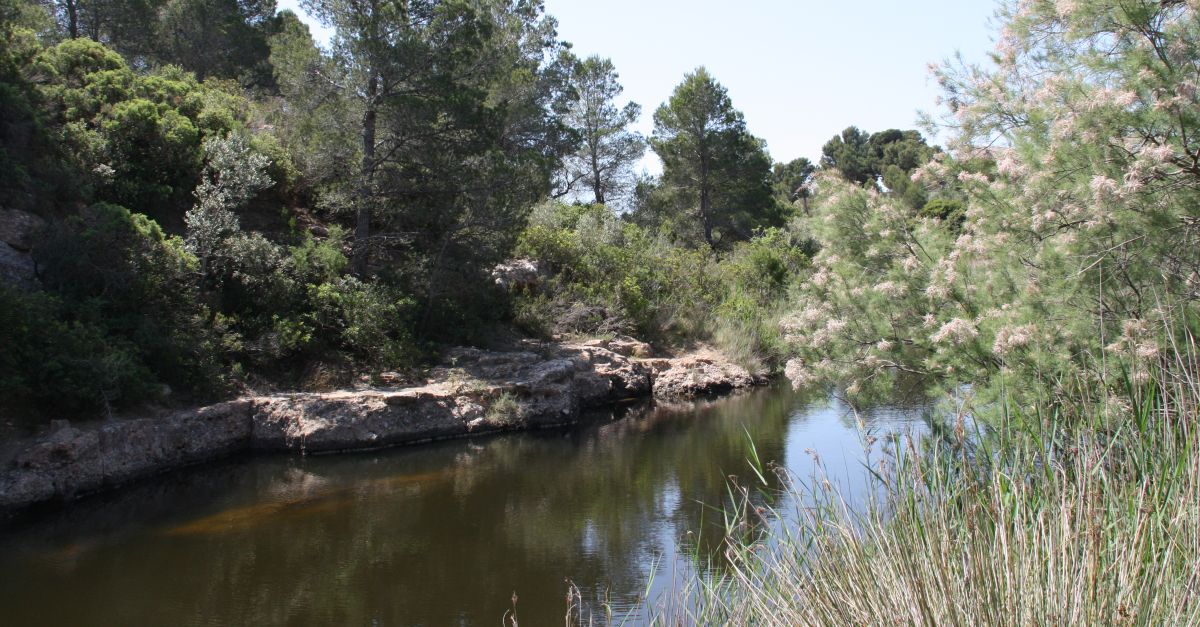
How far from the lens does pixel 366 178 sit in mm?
16422

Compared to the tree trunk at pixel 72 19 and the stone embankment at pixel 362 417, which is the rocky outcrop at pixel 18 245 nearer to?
the stone embankment at pixel 362 417

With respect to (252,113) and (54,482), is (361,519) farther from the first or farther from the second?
(252,113)

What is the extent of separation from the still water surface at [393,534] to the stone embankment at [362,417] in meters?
0.42

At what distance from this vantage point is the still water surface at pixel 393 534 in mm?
7023

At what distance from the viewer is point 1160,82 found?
5.78 metres

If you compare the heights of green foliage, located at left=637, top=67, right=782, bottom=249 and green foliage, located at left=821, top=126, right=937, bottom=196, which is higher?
green foliage, located at left=821, top=126, right=937, bottom=196

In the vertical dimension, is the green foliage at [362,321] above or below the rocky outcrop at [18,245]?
below

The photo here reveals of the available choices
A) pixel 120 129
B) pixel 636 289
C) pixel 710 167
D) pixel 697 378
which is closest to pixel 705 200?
pixel 710 167

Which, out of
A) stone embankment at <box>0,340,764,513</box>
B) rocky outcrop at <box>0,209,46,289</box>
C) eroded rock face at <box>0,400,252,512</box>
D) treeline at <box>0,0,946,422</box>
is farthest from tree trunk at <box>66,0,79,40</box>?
eroded rock face at <box>0,400,252,512</box>

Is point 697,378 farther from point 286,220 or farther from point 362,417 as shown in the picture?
point 286,220

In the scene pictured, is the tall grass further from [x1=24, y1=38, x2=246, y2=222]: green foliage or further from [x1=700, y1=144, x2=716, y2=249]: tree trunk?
[x1=700, y1=144, x2=716, y2=249]: tree trunk

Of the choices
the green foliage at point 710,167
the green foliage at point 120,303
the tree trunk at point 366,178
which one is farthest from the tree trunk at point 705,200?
the green foliage at point 120,303

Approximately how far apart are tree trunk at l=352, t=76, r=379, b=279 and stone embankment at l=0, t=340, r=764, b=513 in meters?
2.92

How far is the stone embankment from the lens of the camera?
10.1 meters
